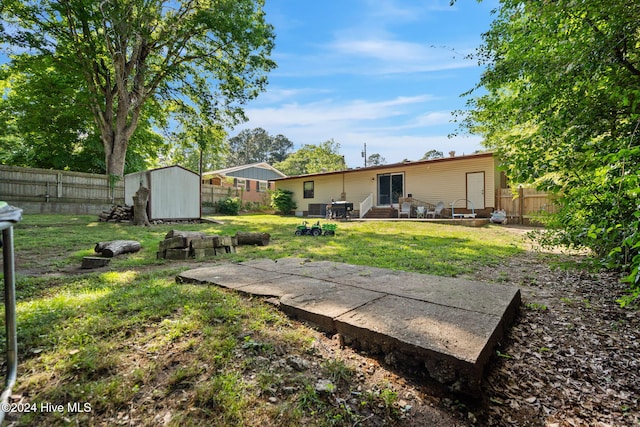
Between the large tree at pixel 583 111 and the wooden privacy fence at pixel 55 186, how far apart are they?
15.1m

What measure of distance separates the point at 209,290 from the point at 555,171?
349 cm

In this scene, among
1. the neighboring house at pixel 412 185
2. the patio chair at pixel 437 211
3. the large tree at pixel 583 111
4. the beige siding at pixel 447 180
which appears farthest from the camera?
the patio chair at pixel 437 211

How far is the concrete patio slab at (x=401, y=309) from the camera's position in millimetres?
1389

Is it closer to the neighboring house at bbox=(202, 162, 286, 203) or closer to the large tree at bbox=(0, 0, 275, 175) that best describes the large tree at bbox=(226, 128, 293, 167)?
the neighboring house at bbox=(202, 162, 286, 203)

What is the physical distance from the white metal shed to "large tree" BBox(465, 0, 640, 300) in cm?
1175

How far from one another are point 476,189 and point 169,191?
42.5ft

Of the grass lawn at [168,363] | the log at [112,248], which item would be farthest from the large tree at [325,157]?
the grass lawn at [168,363]

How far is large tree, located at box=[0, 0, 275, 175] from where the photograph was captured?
10.5 meters

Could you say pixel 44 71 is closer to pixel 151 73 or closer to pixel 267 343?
pixel 151 73

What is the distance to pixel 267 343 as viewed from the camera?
170 cm

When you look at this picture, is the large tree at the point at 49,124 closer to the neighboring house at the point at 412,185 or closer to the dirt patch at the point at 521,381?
the neighboring house at the point at 412,185

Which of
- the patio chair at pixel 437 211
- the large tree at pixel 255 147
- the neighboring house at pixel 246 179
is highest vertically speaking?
the large tree at pixel 255 147

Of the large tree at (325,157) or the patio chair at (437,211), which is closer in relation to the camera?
the patio chair at (437,211)

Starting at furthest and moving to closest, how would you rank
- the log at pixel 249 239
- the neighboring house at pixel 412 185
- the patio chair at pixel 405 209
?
the patio chair at pixel 405 209, the neighboring house at pixel 412 185, the log at pixel 249 239
